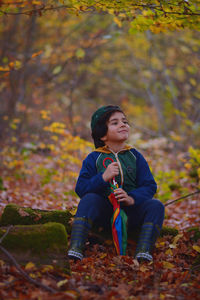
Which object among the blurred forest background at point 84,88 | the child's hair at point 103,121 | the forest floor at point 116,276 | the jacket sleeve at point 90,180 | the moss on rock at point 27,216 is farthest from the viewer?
the blurred forest background at point 84,88

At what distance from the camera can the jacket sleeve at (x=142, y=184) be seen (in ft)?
10.9

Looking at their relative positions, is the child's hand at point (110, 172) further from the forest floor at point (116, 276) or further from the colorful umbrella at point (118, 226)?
the forest floor at point (116, 276)

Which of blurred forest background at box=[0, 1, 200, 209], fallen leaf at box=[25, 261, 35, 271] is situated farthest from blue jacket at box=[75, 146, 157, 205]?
blurred forest background at box=[0, 1, 200, 209]

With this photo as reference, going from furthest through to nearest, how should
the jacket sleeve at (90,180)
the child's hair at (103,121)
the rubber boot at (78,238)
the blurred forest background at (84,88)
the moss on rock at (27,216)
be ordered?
the blurred forest background at (84,88) → the child's hair at (103,121) → the moss on rock at (27,216) → the jacket sleeve at (90,180) → the rubber boot at (78,238)

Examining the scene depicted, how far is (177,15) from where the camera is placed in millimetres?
3475

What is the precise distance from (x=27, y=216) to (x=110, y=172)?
1.07 m

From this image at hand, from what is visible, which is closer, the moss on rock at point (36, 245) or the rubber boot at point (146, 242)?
the moss on rock at point (36, 245)

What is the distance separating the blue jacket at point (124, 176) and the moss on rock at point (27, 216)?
0.41 metres

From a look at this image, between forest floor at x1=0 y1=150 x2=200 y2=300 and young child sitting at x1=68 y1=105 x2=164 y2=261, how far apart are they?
20 centimetres

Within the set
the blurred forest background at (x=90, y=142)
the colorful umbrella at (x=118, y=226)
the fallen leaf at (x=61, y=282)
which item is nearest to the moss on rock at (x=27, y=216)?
the blurred forest background at (x=90, y=142)

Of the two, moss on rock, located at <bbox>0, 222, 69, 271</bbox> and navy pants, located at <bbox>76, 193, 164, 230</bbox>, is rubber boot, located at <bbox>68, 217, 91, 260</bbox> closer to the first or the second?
navy pants, located at <bbox>76, 193, 164, 230</bbox>

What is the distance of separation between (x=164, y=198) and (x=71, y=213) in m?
2.07

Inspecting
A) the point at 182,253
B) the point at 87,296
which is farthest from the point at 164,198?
the point at 87,296

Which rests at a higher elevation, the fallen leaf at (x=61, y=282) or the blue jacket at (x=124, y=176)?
the blue jacket at (x=124, y=176)
